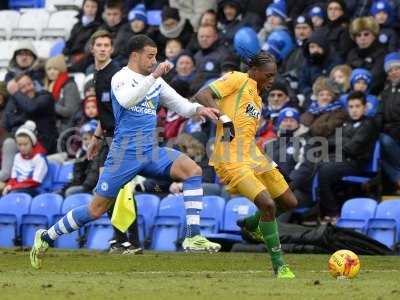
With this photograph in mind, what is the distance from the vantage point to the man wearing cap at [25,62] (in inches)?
931

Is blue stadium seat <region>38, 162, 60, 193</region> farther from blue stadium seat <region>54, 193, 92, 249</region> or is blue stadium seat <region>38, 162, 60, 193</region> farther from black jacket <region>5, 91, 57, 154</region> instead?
blue stadium seat <region>54, 193, 92, 249</region>

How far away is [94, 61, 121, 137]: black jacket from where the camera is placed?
15.9 m

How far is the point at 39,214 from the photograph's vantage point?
65.9ft

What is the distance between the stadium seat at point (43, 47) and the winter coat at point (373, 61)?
7.37m

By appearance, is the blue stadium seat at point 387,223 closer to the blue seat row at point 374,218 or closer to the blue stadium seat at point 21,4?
the blue seat row at point 374,218

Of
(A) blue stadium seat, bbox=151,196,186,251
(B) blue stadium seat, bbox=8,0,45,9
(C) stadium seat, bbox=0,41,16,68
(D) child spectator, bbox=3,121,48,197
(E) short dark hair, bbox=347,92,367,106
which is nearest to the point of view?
(E) short dark hair, bbox=347,92,367,106

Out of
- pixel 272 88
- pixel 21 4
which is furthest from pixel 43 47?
pixel 272 88

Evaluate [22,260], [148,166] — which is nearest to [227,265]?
[148,166]

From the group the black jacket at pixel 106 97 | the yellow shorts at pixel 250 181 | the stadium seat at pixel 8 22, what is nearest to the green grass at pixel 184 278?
the yellow shorts at pixel 250 181

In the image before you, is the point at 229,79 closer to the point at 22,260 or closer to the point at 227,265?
the point at 227,265

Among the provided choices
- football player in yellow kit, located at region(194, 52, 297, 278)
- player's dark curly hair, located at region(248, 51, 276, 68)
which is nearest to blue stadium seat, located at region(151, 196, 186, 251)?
football player in yellow kit, located at region(194, 52, 297, 278)

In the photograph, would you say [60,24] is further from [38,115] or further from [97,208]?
[97,208]

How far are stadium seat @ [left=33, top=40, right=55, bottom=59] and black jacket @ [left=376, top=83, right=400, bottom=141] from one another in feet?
28.7

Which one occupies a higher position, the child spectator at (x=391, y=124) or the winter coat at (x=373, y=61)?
the winter coat at (x=373, y=61)
